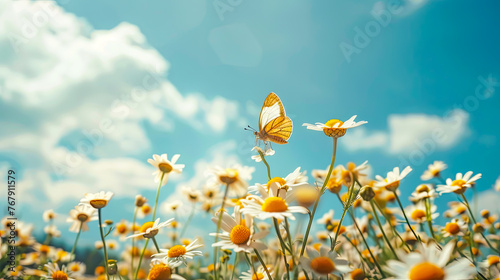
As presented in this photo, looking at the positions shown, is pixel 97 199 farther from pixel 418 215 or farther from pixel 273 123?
pixel 418 215

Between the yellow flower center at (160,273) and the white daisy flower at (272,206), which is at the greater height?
the white daisy flower at (272,206)

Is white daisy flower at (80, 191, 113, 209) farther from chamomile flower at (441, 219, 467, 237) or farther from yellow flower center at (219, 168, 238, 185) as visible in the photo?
chamomile flower at (441, 219, 467, 237)

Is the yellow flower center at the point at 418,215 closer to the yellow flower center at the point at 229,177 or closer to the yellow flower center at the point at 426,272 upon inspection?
the yellow flower center at the point at 229,177

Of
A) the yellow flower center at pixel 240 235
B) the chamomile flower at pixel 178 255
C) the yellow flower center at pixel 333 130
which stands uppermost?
the yellow flower center at pixel 333 130

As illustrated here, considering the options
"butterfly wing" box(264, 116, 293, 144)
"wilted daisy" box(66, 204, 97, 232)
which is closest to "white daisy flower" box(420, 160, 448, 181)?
"butterfly wing" box(264, 116, 293, 144)

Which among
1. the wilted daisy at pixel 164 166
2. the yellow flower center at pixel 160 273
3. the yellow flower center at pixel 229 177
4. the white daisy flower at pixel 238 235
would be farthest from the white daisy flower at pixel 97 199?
the white daisy flower at pixel 238 235

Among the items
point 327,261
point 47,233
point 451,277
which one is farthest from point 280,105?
point 47,233
